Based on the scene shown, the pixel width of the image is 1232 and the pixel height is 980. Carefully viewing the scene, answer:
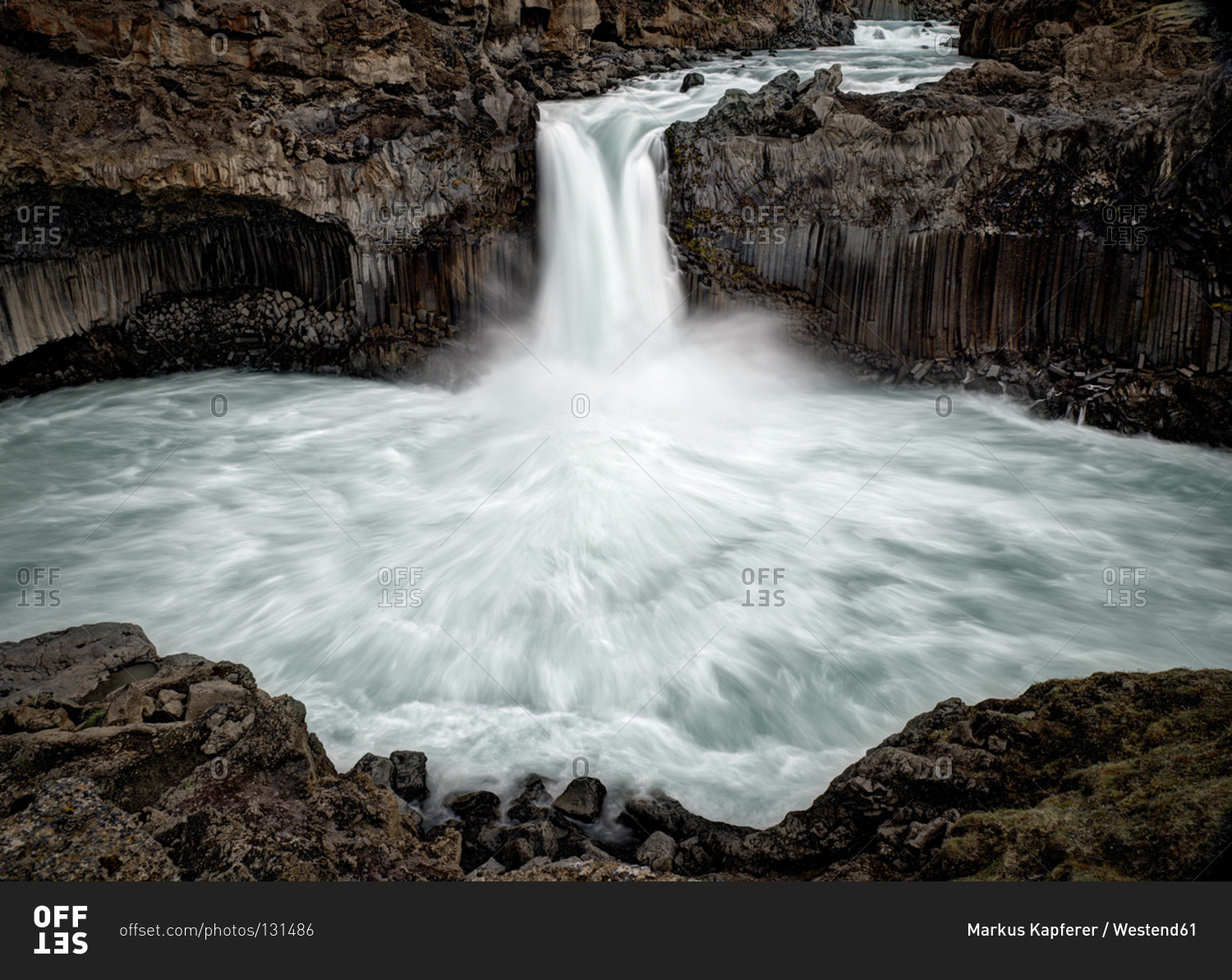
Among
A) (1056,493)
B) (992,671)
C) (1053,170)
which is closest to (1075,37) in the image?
(1053,170)

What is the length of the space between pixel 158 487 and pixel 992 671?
27.1 feet

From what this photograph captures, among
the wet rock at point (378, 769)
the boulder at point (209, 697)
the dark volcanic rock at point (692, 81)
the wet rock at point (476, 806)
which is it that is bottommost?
the wet rock at point (476, 806)

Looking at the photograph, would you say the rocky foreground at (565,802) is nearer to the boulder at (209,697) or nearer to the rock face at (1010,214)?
the boulder at (209,697)

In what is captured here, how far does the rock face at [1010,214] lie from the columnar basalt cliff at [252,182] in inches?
121

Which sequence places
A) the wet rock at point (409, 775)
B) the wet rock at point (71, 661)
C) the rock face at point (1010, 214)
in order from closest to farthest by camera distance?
the wet rock at point (71, 661), the wet rock at point (409, 775), the rock face at point (1010, 214)

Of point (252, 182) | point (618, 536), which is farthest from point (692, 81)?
point (618, 536)

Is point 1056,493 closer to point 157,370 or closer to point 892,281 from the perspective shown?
point 892,281

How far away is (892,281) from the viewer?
1060cm

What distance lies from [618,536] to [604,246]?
5519 millimetres

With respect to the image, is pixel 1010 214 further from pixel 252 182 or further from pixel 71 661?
pixel 71 661

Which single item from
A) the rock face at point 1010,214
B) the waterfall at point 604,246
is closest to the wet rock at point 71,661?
the waterfall at point 604,246

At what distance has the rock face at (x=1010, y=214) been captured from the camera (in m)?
9.12

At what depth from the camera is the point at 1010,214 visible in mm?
10016

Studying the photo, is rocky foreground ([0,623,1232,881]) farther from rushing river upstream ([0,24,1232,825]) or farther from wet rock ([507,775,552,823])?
rushing river upstream ([0,24,1232,825])
